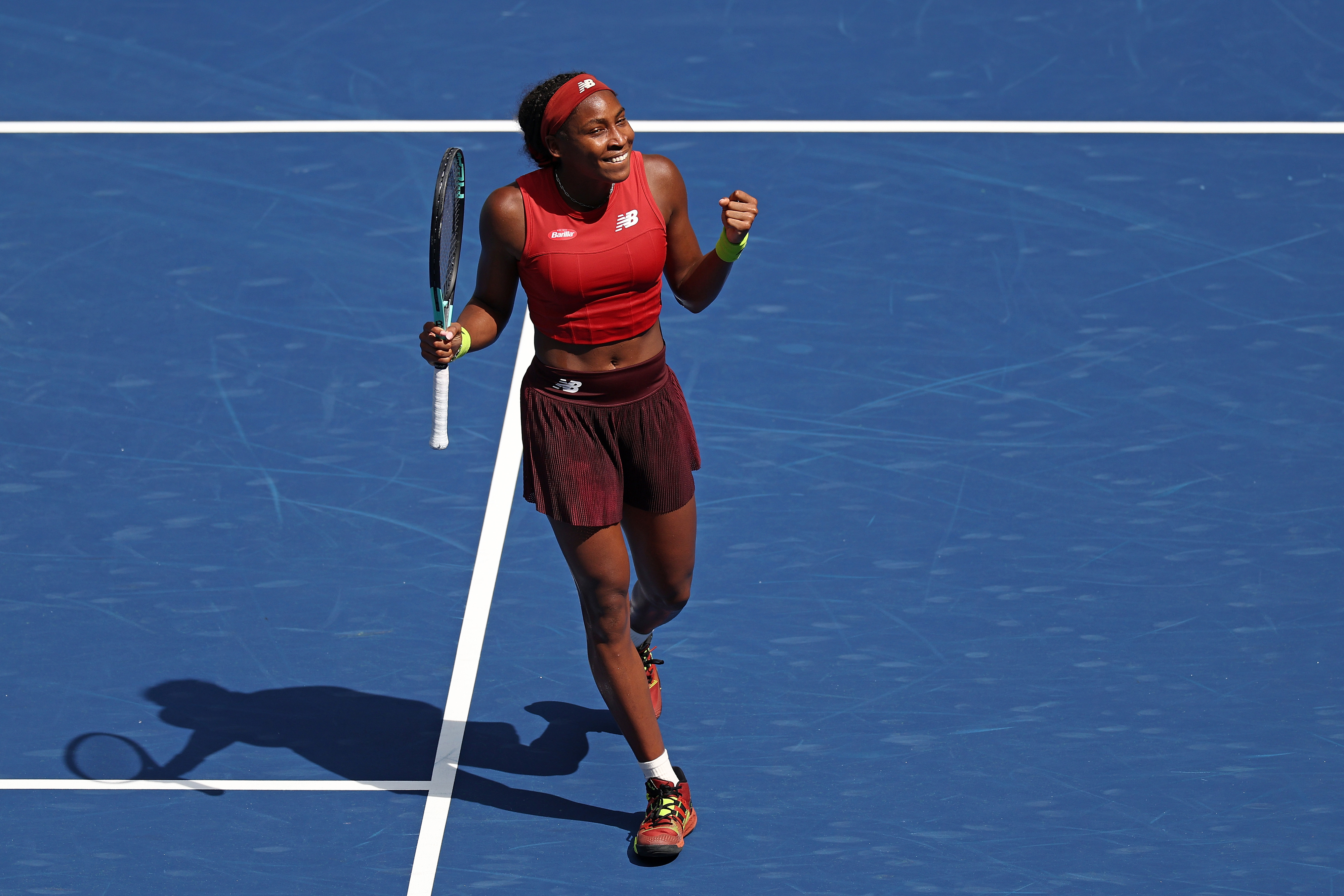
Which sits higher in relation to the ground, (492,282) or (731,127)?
(731,127)

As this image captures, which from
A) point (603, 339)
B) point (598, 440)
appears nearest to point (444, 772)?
point (598, 440)

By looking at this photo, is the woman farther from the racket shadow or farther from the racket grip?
the racket shadow

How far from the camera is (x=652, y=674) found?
5477mm

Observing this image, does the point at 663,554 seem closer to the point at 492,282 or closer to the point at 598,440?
the point at 598,440

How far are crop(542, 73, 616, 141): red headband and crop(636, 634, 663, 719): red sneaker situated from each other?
1874 millimetres

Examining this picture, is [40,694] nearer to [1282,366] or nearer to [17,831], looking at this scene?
[17,831]

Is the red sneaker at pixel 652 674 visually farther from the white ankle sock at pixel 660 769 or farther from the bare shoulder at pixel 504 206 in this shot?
the bare shoulder at pixel 504 206

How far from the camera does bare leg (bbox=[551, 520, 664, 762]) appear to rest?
15.2ft

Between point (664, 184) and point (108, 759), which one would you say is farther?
point (108, 759)

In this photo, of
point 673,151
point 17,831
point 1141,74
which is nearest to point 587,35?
point 673,151

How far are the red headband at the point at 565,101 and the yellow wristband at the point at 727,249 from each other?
1.80 feet

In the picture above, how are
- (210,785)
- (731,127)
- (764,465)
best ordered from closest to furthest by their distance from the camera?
(210,785) → (764,465) → (731,127)

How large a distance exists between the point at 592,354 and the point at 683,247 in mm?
449

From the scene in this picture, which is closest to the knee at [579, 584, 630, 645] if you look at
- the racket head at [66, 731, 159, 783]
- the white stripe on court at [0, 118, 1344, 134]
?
the racket head at [66, 731, 159, 783]
